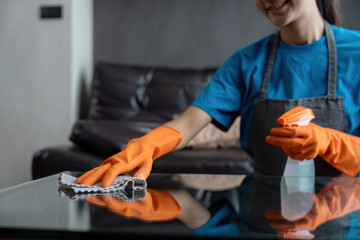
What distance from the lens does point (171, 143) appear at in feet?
3.77

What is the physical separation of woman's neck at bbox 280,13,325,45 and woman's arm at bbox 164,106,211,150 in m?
0.39

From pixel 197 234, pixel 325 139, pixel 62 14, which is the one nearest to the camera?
pixel 197 234

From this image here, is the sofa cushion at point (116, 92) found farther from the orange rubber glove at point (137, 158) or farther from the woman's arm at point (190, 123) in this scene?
the orange rubber glove at point (137, 158)

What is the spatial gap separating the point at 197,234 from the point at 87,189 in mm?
332

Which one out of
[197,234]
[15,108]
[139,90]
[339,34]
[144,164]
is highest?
[339,34]

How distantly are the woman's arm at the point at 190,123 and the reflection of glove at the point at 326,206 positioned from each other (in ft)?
1.59

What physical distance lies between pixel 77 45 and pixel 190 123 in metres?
1.88

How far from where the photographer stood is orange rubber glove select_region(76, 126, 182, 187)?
0.79 m

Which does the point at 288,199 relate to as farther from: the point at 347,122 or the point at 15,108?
the point at 15,108

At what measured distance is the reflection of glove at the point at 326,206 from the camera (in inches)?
19.5

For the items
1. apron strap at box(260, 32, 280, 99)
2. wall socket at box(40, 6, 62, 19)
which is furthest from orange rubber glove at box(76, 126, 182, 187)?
wall socket at box(40, 6, 62, 19)

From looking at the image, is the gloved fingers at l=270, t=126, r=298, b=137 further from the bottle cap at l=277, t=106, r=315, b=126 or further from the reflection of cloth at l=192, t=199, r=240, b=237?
the reflection of cloth at l=192, t=199, r=240, b=237

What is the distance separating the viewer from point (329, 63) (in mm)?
1282

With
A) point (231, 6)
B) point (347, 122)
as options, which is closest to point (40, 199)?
point (347, 122)
